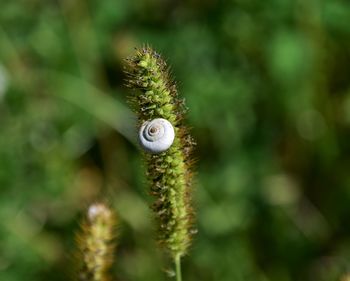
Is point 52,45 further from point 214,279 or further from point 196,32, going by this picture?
point 214,279

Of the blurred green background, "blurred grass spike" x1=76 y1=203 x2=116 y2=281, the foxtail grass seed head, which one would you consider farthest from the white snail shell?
the blurred green background

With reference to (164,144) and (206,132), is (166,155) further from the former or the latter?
(206,132)

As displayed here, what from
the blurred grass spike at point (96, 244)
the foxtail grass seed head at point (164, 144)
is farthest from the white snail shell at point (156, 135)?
the blurred grass spike at point (96, 244)

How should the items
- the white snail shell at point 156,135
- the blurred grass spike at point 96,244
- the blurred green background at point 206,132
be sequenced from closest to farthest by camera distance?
the white snail shell at point 156,135 → the blurred grass spike at point 96,244 → the blurred green background at point 206,132

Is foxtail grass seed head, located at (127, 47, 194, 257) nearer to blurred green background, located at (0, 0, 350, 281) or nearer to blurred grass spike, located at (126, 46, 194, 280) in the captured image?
blurred grass spike, located at (126, 46, 194, 280)

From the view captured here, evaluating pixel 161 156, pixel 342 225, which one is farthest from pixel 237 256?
pixel 161 156

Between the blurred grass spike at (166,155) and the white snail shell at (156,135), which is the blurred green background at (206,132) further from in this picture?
the white snail shell at (156,135)

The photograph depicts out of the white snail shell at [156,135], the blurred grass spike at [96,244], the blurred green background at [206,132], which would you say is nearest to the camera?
the white snail shell at [156,135]

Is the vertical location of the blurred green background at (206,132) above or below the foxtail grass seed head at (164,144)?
above
